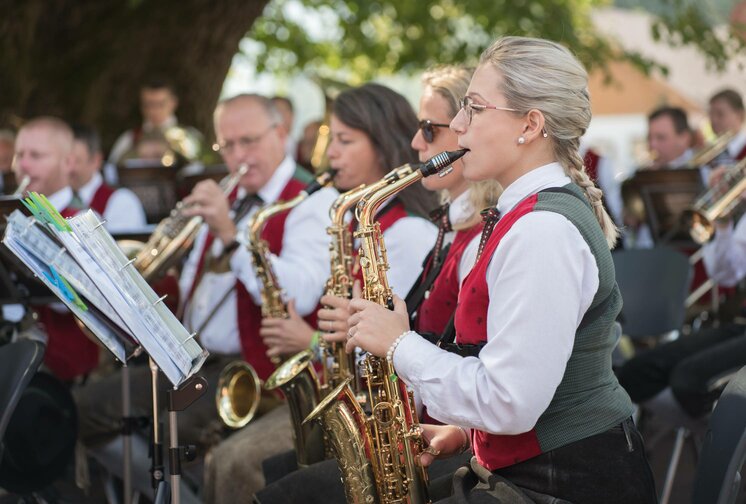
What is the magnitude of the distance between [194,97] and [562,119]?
7.31m

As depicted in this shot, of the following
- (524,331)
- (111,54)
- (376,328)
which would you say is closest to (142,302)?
(376,328)

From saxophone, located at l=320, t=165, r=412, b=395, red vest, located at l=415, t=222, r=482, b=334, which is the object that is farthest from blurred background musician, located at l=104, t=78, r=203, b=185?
red vest, located at l=415, t=222, r=482, b=334

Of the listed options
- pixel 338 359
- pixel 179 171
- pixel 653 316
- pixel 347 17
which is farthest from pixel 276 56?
pixel 338 359

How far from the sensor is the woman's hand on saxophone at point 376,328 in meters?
2.45

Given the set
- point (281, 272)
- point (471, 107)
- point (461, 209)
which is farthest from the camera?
point (281, 272)

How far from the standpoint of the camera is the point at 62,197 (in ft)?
17.2

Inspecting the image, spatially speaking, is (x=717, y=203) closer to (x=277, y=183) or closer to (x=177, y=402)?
(x=277, y=183)

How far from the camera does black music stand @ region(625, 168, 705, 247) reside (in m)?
5.66

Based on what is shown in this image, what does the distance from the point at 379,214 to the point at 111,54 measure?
18.5 feet

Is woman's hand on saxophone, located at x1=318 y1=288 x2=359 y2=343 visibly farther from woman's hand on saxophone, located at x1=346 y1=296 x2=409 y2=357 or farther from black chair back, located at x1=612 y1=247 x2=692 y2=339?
black chair back, located at x1=612 y1=247 x2=692 y2=339

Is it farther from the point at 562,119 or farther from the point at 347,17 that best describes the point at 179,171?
the point at 562,119

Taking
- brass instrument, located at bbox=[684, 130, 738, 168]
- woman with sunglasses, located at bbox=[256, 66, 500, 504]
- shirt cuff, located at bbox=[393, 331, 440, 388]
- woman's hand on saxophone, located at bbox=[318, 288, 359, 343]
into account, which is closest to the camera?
shirt cuff, located at bbox=[393, 331, 440, 388]

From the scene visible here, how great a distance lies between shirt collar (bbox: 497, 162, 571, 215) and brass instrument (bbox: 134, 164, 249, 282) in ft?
8.15

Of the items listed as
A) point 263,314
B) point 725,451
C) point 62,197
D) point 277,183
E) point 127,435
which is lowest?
point 725,451
